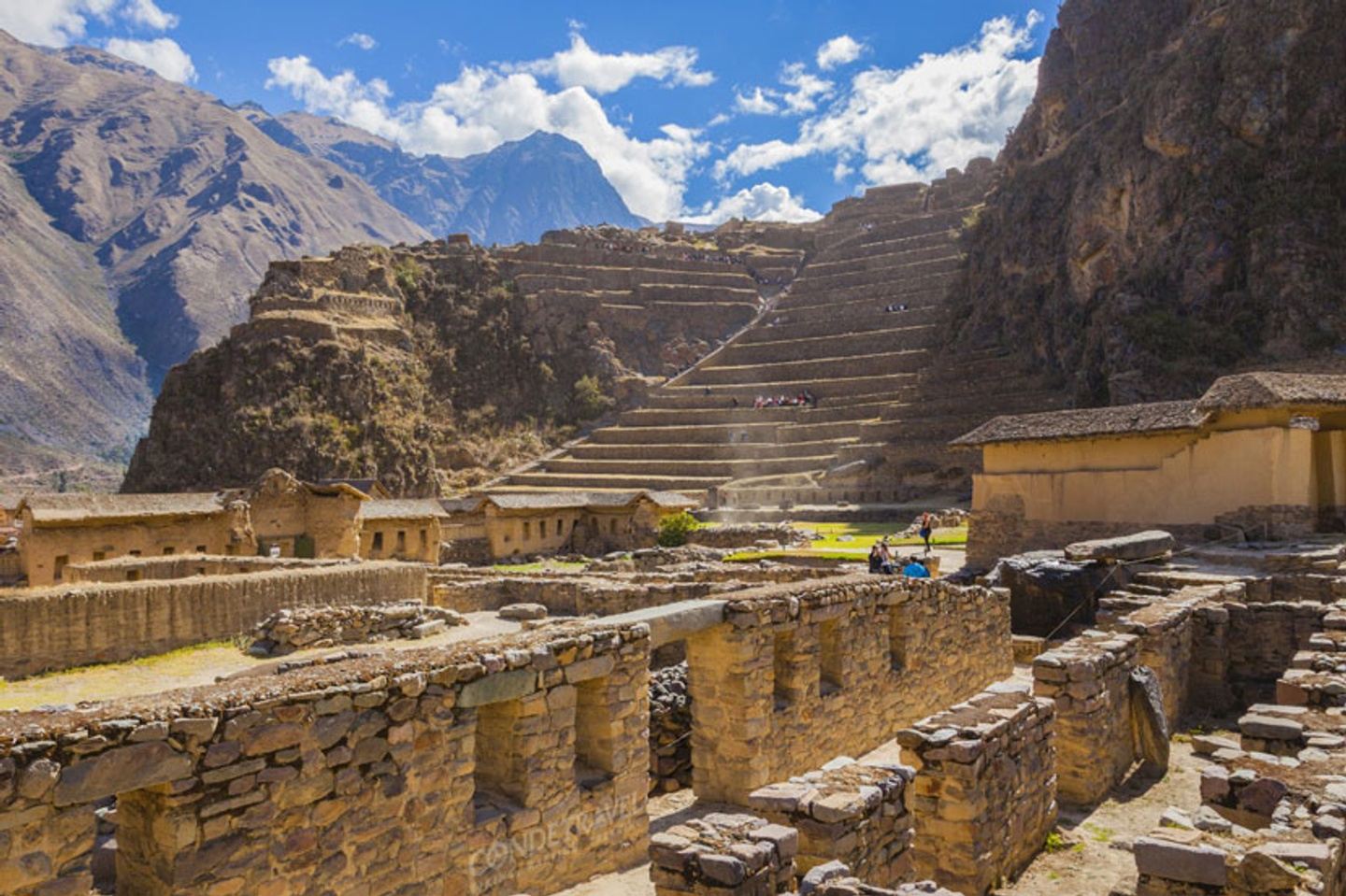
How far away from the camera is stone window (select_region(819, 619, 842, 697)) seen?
10.4 metres

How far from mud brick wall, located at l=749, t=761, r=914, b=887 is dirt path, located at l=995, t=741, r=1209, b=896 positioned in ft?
4.14

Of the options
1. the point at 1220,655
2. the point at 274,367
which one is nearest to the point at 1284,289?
the point at 1220,655

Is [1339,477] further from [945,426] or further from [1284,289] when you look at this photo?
[945,426]

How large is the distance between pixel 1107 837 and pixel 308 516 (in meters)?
→ 29.5

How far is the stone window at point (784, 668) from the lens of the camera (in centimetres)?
961

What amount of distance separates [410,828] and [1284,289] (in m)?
46.3

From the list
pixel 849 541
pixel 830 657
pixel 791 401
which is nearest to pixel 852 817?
pixel 830 657

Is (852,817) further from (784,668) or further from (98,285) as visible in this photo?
(98,285)

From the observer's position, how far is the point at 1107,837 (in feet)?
26.5

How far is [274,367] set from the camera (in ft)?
210

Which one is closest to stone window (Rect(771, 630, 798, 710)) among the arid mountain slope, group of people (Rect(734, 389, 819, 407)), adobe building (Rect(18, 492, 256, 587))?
adobe building (Rect(18, 492, 256, 587))

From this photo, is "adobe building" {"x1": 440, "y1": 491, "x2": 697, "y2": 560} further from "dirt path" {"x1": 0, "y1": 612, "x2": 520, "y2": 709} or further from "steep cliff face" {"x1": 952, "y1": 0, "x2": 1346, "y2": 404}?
"steep cliff face" {"x1": 952, "y1": 0, "x2": 1346, "y2": 404}

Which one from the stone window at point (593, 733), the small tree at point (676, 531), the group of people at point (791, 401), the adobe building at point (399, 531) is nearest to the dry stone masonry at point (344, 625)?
the stone window at point (593, 733)

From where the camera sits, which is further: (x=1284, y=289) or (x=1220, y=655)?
(x=1284, y=289)
